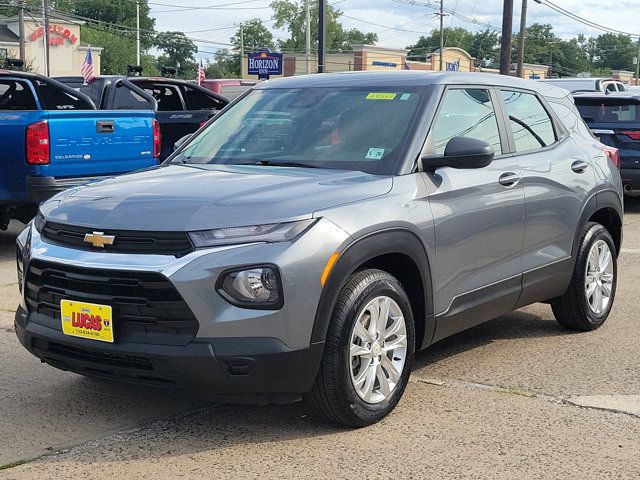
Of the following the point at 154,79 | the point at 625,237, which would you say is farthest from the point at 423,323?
the point at 154,79

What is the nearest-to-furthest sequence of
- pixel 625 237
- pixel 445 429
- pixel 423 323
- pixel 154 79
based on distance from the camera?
pixel 445 429 → pixel 423 323 → pixel 625 237 → pixel 154 79

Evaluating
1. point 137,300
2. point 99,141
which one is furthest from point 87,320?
point 99,141

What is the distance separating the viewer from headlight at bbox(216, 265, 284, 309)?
13.0 feet

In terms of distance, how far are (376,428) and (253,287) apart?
105cm

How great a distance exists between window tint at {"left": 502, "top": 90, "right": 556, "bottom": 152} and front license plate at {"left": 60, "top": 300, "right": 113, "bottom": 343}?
2.91m

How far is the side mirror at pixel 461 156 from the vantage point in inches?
192

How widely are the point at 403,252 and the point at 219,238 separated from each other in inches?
39.9

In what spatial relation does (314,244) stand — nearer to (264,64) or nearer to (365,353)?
(365,353)

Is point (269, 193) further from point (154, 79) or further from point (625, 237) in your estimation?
point (154, 79)

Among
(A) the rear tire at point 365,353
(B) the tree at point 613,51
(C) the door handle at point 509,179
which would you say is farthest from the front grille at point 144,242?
(B) the tree at point 613,51

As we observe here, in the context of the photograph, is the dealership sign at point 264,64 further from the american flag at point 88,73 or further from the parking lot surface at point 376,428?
the parking lot surface at point 376,428

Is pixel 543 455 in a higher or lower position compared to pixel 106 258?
lower

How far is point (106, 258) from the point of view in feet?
13.4

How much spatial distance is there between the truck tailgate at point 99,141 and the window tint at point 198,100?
4.15 meters
